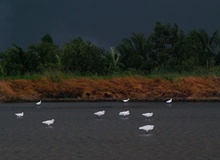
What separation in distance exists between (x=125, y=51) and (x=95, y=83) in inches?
543

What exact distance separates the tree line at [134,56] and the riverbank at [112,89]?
16.4 ft

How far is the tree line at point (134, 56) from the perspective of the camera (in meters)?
67.2

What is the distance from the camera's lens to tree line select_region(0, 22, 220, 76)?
6719 cm

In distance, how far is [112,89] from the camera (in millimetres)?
58562
